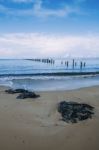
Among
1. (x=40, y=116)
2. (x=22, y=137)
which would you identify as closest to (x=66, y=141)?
(x=22, y=137)

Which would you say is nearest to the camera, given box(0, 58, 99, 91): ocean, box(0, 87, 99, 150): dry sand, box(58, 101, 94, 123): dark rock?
box(0, 87, 99, 150): dry sand

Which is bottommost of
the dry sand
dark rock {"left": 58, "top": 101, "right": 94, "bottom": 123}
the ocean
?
the ocean

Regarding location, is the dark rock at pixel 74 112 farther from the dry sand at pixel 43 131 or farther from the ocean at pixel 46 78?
the ocean at pixel 46 78

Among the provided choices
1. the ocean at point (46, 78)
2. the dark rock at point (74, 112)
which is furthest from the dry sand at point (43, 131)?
the ocean at point (46, 78)

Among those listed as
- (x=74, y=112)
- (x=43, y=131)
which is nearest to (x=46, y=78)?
(x=74, y=112)

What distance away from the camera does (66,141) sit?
643 centimetres

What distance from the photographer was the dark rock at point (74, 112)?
26.9ft

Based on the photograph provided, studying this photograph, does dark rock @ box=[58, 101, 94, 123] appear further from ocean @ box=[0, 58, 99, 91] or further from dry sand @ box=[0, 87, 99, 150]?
ocean @ box=[0, 58, 99, 91]

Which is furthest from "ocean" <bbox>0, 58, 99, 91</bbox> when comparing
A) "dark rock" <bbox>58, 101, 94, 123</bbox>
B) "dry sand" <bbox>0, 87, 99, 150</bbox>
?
"dry sand" <bbox>0, 87, 99, 150</bbox>

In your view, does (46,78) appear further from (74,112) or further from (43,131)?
(43,131)

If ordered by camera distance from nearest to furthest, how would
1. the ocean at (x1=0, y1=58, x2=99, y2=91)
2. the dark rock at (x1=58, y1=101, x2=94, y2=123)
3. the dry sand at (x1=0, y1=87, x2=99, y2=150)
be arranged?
the dry sand at (x1=0, y1=87, x2=99, y2=150) < the dark rock at (x1=58, y1=101, x2=94, y2=123) < the ocean at (x1=0, y1=58, x2=99, y2=91)

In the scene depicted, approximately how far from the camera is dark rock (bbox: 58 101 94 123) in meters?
8.21

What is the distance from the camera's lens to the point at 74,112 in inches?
339

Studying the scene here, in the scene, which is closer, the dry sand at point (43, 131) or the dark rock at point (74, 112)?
the dry sand at point (43, 131)
